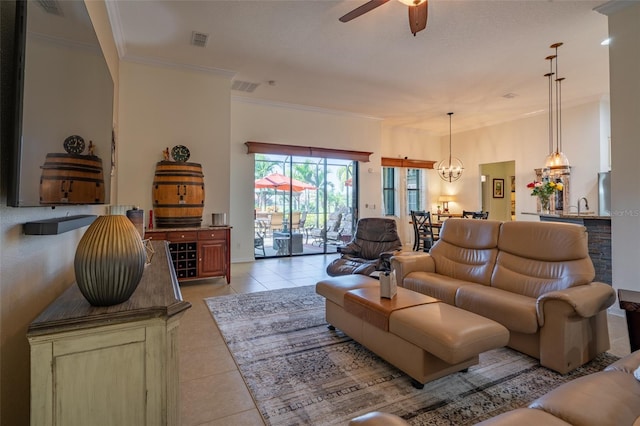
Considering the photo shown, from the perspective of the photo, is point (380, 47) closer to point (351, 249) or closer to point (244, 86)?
point (244, 86)

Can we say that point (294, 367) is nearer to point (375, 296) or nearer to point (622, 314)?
point (375, 296)

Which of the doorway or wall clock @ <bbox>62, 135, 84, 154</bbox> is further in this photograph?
the doorway

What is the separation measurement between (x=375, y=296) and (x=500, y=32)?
12.1 feet

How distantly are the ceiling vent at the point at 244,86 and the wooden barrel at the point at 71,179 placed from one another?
4168mm

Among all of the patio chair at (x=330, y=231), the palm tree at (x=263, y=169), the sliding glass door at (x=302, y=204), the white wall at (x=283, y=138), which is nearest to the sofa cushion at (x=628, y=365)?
the white wall at (x=283, y=138)

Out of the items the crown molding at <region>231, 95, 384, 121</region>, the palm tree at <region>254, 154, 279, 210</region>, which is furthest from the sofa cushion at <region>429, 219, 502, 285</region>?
the crown molding at <region>231, 95, 384, 121</region>

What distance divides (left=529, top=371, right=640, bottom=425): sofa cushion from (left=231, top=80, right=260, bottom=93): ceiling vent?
18.8 ft

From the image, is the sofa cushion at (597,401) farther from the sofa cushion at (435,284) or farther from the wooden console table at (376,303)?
the sofa cushion at (435,284)

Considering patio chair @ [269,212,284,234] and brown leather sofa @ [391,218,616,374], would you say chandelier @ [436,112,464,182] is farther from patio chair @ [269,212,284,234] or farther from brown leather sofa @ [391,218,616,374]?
brown leather sofa @ [391,218,616,374]

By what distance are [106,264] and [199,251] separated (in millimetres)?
3554

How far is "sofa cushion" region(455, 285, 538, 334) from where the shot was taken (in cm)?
231

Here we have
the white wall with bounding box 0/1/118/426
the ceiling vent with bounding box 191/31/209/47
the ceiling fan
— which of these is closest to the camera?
the white wall with bounding box 0/1/118/426

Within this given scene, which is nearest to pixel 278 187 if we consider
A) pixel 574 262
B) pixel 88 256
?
pixel 574 262

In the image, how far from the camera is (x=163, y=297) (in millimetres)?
1240
